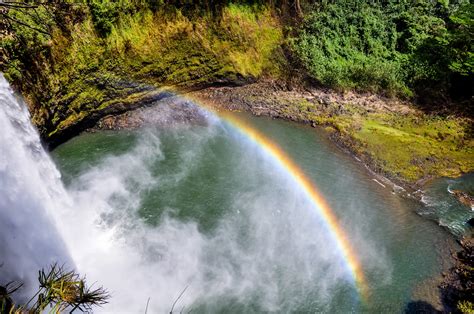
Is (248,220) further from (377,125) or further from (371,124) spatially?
(377,125)

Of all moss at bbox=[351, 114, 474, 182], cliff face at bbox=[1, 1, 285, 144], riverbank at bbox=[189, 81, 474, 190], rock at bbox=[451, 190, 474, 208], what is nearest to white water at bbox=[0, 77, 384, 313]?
cliff face at bbox=[1, 1, 285, 144]

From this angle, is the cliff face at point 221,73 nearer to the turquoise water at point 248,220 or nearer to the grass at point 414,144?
the grass at point 414,144

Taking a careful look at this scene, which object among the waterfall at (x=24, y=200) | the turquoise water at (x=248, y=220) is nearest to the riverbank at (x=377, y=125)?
the turquoise water at (x=248, y=220)

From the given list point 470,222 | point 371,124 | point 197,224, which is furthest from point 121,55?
point 470,222

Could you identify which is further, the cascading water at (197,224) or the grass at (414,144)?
the grass at (414,144)

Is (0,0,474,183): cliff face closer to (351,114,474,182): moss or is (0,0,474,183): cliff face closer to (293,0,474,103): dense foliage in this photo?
(351,114,474,182): moss

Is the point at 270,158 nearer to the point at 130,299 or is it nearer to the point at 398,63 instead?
the point at 130,299

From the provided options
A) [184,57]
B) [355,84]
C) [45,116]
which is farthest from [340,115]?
[45,116]
